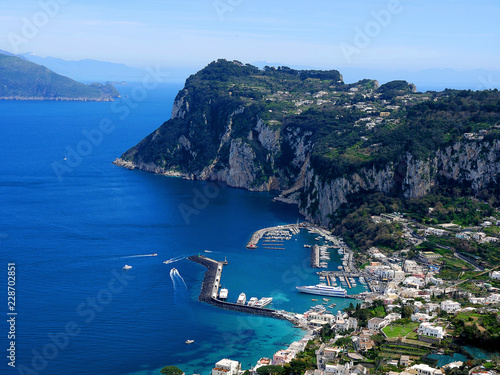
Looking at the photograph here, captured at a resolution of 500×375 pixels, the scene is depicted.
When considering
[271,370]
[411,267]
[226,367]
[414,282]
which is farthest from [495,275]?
[226,367]

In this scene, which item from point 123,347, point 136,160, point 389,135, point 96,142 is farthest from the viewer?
point 96,142

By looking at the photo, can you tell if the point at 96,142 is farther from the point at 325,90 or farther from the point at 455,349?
the point at 455,349

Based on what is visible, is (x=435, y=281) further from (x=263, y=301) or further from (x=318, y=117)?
(x=318, y=117)

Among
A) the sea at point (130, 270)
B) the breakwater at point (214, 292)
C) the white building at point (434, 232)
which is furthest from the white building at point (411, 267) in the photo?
the breakwater at point (214, 292)

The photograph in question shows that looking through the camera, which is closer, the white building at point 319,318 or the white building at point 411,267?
the white building at point 319,318

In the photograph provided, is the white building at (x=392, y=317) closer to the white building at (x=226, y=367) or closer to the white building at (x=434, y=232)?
the white building at (x=226, y=367)

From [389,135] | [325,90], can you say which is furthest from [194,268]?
[325,90]
